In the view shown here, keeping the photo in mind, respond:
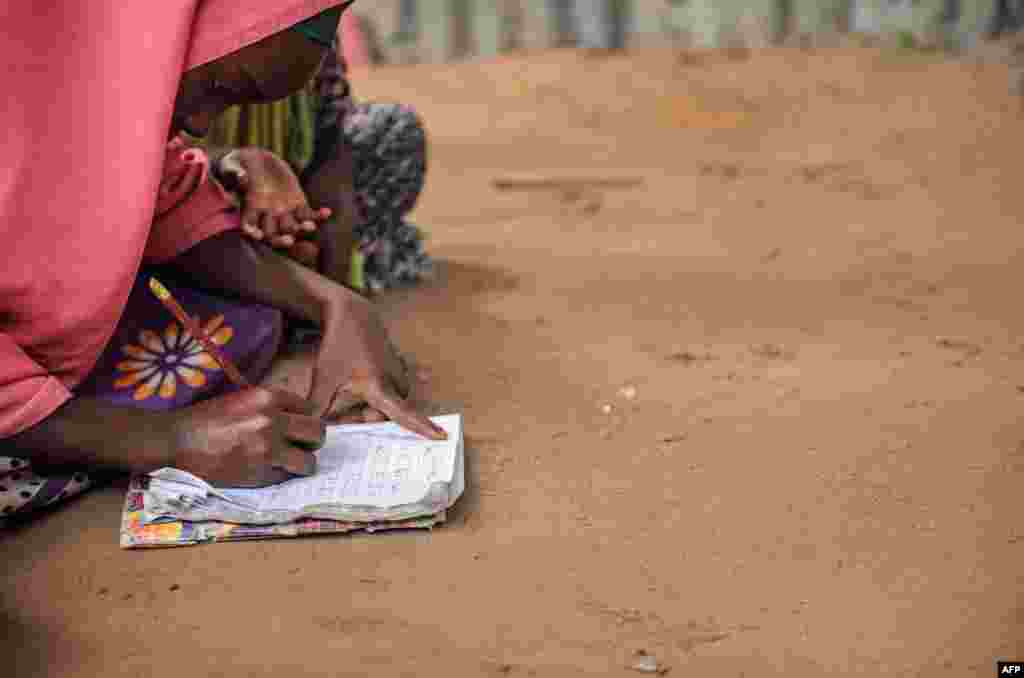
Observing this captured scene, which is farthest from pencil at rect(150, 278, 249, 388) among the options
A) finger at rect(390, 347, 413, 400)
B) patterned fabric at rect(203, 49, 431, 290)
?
patterned fabric at rect(203, 49, 431, 290)

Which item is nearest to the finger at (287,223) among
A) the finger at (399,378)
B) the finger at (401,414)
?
the finger at (399,378)

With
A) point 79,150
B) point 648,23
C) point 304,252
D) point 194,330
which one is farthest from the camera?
point 648,23

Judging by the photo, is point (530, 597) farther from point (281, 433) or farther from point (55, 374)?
point (55, 374)

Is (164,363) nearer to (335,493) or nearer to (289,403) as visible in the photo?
(289,403)

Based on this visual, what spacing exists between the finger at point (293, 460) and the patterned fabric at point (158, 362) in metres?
0.35

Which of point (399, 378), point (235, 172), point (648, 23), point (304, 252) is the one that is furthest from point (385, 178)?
point (648, 23)

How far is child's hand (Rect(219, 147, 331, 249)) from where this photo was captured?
2617mm

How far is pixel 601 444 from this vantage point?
2.45 meters

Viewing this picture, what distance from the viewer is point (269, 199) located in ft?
8.66

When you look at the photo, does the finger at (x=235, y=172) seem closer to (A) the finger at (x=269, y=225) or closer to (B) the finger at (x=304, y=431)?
(A) the finger at (x=269, y=225)

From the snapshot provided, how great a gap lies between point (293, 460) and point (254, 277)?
62cm

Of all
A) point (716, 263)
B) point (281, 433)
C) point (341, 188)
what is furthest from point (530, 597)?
point (716, 263)

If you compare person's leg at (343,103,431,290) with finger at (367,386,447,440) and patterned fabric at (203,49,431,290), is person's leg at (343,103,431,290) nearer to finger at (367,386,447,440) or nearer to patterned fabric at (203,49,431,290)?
patterned fabric at (203,49,431,290)

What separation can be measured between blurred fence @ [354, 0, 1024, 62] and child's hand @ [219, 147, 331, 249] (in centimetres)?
366
